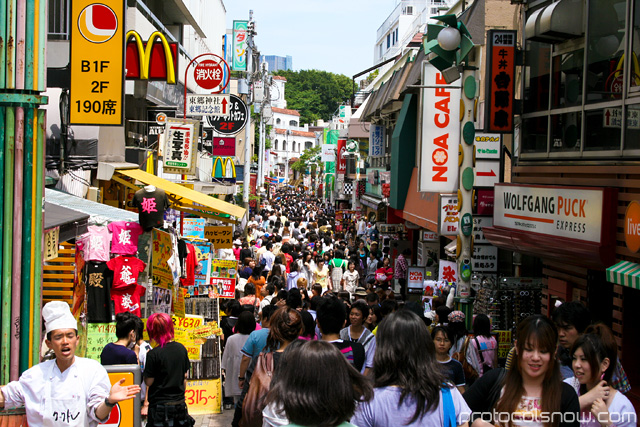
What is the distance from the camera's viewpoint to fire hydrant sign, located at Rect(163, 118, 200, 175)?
55.6ft

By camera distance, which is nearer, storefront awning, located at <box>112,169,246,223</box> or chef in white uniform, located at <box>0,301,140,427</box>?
chef in white uniform, located at <box>0,301,140,427</box>

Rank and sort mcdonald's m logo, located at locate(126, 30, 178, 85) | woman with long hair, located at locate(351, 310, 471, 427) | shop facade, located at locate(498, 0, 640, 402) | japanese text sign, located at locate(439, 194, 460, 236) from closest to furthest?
woman with long hair, located at locate(351, 310, 471, 427)
shop facade, located at locate(498, 0, 640, 402)
mcdonald's m logo, located at locate(126, 30, 178, 85)
japanese text sign, located at locate(439, 194, 460, 236)

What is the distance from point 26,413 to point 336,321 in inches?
103

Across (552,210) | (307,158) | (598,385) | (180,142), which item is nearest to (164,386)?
(598,385)

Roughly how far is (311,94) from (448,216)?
134m

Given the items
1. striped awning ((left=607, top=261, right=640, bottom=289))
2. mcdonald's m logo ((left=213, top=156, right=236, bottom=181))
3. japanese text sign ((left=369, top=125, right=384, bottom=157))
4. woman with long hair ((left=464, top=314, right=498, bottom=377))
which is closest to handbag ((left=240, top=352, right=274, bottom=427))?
woman with long hair ((left=464, top=314, right=498, bottom=377))

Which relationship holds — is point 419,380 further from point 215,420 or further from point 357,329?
point 215,420

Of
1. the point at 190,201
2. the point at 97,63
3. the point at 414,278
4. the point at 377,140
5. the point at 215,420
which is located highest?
the point at 377,140

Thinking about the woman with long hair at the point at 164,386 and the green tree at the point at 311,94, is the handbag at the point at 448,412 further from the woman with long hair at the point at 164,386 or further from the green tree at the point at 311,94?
the green tree at the point at 311,94

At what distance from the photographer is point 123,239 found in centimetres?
1009

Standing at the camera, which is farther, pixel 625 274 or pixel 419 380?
pixel 625 274

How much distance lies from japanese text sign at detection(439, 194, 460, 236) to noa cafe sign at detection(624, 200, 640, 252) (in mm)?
5148

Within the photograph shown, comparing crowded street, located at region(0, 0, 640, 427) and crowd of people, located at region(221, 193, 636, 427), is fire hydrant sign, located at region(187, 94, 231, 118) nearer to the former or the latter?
crowded street, located at region(0, 0, 640, 427)

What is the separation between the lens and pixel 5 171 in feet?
16.4
